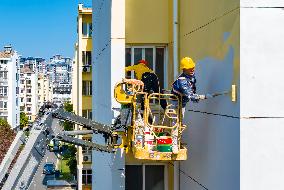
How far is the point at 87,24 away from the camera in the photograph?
48.6 metres

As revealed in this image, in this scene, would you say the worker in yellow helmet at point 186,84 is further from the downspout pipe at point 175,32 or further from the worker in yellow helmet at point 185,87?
the downspout pipe at point 175,32

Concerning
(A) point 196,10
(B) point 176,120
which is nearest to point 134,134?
(B) point 176,120

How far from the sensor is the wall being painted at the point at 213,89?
832 centimetres

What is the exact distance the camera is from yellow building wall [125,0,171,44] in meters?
13.6

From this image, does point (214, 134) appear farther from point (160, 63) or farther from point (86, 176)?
point (86, 176)

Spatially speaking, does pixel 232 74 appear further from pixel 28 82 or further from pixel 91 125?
pixel 28 82

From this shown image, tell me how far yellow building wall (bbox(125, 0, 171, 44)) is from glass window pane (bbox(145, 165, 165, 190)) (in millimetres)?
3353

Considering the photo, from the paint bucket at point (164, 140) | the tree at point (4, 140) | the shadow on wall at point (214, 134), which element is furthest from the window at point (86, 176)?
the paint bucket at point (164, 140)

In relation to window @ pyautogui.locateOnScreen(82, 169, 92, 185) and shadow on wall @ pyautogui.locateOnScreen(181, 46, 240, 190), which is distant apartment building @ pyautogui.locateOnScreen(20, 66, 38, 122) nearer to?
window @ pyautogui.locateOnScreen(82, 169, 92, 185)

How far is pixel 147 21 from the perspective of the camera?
1370cm

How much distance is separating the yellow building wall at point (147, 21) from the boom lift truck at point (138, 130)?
8.58 feet

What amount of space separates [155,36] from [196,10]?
289 cm

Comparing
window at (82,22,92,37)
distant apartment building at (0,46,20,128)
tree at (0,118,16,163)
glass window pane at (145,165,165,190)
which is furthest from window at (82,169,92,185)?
distant apartment building at (0,46,20,128)
